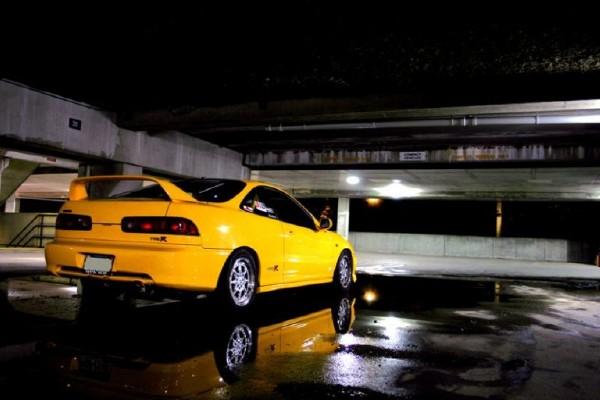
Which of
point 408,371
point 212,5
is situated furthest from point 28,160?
point 408,371

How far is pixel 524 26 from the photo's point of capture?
5215 mm

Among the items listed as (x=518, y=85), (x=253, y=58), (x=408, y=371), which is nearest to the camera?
(x=408, y=371)

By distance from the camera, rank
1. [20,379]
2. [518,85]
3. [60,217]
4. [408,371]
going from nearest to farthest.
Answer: [20,379], [408,371], [60,217], [518,85]

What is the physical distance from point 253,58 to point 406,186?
14062mm

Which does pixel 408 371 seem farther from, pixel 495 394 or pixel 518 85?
pixel 518 85

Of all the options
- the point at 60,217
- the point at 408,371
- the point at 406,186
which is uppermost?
the point at 406,186

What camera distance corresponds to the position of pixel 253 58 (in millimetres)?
6484

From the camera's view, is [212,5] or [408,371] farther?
[212,5]

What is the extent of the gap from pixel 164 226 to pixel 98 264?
75cm

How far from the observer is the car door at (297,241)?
5941mm

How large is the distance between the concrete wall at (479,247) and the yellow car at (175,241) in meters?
21.2

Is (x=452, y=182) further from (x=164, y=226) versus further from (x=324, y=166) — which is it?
(x=164, y=226)

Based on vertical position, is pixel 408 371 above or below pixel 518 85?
below

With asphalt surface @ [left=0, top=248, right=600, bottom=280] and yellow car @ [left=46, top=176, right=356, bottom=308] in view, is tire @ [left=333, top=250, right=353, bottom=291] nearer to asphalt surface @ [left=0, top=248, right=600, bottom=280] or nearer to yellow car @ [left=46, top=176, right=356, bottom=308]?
yellow car @ [left=46, top=176, right=356, bottom=308]
